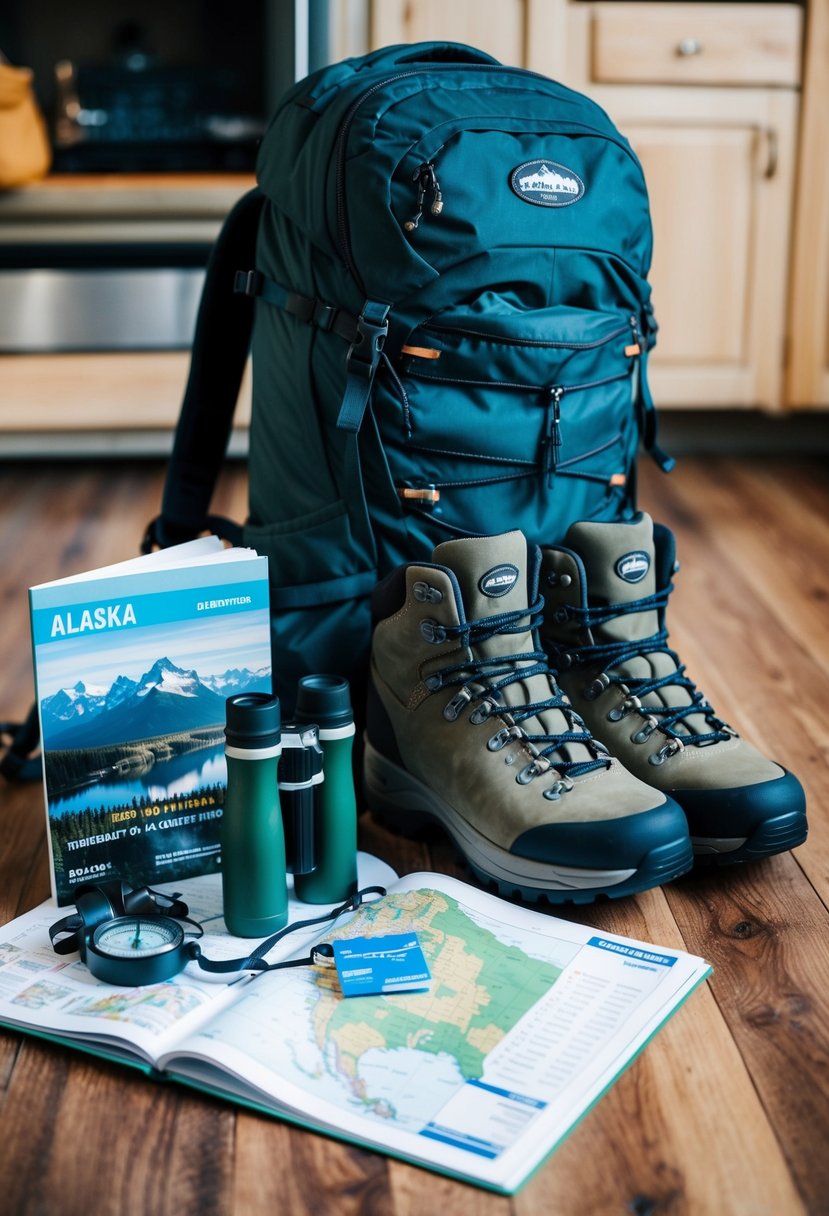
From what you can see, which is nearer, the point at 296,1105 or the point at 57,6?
the point at 296,1105

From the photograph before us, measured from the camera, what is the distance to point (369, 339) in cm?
104

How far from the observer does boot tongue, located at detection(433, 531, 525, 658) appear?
970mm

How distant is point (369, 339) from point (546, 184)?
0.21 m

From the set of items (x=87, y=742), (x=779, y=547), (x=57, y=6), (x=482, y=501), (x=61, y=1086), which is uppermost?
(x=57, y=6)

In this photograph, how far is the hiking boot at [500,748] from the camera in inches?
35.5

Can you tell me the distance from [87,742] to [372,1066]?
0.34 m

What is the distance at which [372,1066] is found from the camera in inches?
29.7

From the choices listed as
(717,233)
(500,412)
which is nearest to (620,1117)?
(500,412)

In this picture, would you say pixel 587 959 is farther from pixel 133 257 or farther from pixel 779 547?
pixel 133 257

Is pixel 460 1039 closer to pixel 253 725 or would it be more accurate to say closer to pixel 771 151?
pixel 253 725

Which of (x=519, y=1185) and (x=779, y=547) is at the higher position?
(x=519, y=1185)

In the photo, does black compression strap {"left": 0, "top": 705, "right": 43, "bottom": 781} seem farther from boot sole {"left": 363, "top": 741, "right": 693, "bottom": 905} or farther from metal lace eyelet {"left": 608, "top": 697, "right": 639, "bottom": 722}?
metal lace eyelet {"left": 608, "top": 697, "right": 639, "bottom": 722}

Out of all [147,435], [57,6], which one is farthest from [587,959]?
[57,6]

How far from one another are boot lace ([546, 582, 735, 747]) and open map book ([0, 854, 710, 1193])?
0.66 feet
